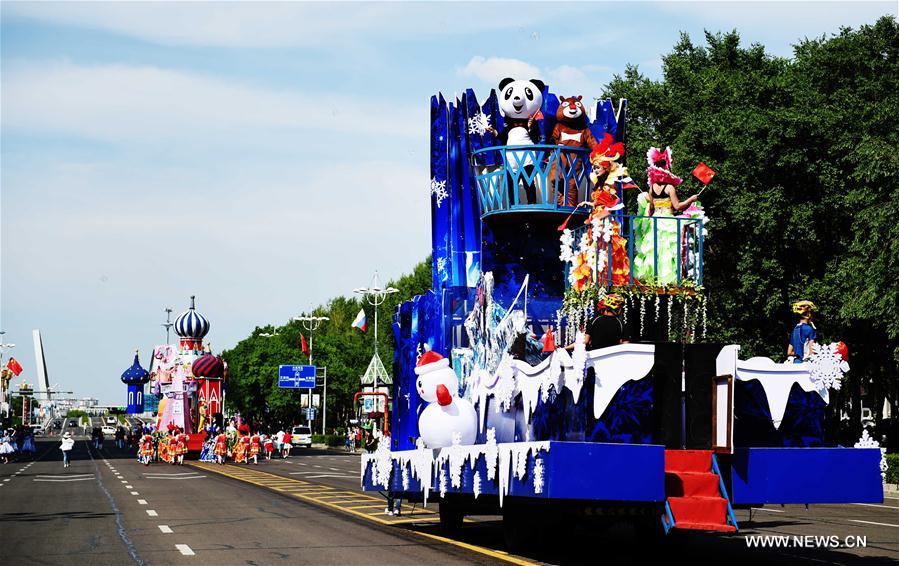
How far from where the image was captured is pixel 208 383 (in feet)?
219

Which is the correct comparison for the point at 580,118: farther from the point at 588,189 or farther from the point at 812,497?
the point at 812,497

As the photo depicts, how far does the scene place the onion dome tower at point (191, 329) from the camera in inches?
2842

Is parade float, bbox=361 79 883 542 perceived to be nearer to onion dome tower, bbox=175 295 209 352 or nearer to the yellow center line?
the yellow center line

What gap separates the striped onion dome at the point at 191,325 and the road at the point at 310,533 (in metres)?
39.7

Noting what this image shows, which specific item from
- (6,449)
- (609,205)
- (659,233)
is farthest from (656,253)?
(6,449)

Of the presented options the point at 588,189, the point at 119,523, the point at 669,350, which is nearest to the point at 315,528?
the point at 119,523

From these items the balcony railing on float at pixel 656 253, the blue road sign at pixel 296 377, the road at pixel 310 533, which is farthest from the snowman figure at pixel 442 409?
the blue road sign at pixel 296 377

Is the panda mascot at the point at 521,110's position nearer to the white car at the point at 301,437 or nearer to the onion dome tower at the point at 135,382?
the white car at the point at 301,437

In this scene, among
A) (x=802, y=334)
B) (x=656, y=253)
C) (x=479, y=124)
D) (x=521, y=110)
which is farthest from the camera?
(x=479, y=124)

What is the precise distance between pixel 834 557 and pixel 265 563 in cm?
704

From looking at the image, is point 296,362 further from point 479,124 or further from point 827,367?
point 827,367

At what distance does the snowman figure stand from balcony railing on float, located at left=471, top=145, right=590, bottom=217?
2.40m

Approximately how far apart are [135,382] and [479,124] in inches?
3915

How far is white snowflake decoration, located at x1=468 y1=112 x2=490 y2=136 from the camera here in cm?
1767
